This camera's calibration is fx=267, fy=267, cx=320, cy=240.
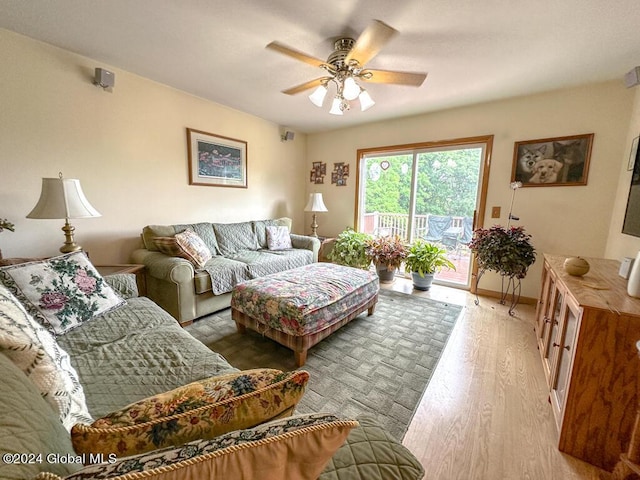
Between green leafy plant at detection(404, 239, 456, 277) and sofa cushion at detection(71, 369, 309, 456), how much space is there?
306 cm

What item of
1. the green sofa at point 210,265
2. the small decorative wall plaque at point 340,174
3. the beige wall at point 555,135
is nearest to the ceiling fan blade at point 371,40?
the beige wall at point 555,135

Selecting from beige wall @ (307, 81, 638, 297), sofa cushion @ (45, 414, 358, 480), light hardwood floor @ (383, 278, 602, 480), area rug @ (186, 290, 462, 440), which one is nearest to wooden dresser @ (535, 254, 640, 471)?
light hardwood floor @ (383, 278, 602, 480)

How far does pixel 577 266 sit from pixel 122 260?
12.5ft

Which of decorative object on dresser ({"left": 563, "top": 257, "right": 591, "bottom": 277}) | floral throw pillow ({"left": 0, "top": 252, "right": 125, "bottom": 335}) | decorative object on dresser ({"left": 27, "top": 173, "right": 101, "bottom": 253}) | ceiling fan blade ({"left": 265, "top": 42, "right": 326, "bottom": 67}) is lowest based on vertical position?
floral throw pillow ({"left": 0, "top": 252, "right": 125, "bottom": 335})

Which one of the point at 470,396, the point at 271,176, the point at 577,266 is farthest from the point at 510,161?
the point at 271,176

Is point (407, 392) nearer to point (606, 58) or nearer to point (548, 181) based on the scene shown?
point (548, 181)

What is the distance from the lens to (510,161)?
10.0 ft

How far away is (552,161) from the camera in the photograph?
282 centimetres

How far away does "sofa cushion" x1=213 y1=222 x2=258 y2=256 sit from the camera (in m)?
3.25

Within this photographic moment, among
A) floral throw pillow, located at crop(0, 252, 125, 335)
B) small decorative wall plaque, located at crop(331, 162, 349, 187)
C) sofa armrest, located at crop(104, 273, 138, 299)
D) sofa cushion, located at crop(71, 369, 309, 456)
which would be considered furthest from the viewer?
small decorative wall plaque, located at crop(331, 162, 349, 187)

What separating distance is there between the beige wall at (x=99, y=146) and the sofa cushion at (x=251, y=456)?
2.80 meters

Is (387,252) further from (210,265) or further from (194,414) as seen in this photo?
(194,414)

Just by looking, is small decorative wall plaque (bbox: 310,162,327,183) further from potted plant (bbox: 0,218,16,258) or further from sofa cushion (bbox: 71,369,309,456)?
sofa cushion (bbox: 71,369,309,456)

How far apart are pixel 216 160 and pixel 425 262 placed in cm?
297
